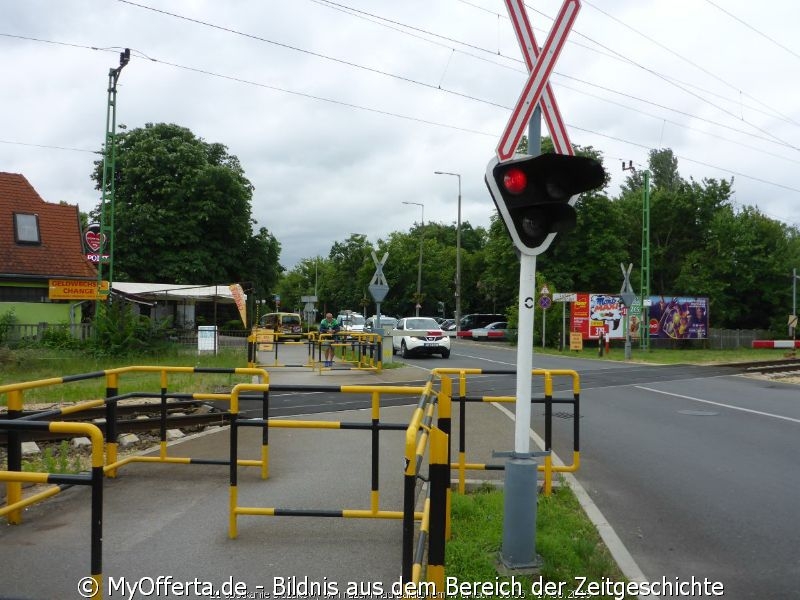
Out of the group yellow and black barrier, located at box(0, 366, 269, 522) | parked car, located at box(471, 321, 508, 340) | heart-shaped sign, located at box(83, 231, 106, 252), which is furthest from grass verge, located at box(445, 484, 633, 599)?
parked car, located at box(471, 321, 508, 340)

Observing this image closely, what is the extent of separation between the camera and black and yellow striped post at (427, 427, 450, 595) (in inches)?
129

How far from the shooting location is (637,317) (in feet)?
126

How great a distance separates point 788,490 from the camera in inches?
281

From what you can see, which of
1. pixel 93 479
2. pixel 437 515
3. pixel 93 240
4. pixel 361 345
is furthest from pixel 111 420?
pixel 93 240

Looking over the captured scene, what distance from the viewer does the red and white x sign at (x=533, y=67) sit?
4895mm

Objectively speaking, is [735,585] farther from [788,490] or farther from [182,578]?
[182,578]

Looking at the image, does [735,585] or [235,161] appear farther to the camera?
[235,161]

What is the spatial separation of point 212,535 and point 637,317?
36.0 metres

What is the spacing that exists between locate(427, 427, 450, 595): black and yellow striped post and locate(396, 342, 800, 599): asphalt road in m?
2.16

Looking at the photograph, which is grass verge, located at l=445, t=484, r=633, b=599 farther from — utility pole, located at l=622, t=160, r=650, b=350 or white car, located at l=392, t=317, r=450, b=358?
utility pole, located at l=622, t=160, r=650, b=350

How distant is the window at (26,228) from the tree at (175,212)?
40.2ft

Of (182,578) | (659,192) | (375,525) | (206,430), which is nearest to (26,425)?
(182,578)

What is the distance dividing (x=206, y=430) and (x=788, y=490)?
7466 millimetres

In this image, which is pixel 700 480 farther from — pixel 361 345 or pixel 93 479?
pixel 361 345
